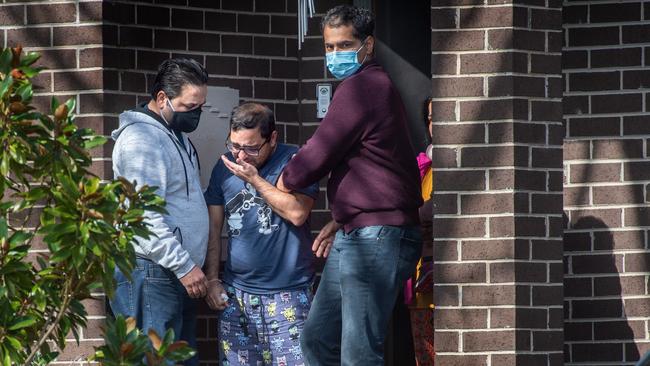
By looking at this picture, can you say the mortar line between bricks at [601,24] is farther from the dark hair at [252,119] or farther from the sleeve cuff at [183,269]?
the sleeve cuff at [183,269]

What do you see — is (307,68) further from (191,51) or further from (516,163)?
(516,163)

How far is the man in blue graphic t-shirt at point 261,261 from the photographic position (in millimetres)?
6750

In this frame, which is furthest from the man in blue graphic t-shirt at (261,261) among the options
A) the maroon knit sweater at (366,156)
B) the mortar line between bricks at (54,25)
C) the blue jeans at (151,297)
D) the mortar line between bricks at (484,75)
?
the mortar line between bricks at (54,25)

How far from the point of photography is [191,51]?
7828 mm

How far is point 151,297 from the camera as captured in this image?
21.4ft

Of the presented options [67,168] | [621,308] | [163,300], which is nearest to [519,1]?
[621,308]

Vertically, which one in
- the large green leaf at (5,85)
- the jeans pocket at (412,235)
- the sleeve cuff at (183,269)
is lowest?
the sleeve cuff at (183,269)

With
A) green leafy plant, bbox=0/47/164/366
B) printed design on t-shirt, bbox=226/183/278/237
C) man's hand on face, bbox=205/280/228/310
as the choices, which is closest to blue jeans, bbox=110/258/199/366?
man's hand on face, bbox=205/280/228/310

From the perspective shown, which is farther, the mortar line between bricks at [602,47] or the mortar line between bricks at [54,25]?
the mortar line between bricks at [602,47]

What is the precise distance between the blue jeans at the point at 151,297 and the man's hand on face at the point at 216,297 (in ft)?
0.73

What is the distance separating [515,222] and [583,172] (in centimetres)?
78

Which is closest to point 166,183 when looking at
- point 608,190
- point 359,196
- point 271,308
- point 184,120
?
point 184,120

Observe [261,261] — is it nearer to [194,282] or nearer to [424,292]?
[194,282]

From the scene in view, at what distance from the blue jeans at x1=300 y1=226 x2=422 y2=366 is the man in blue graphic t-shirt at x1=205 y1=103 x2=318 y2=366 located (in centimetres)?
36
